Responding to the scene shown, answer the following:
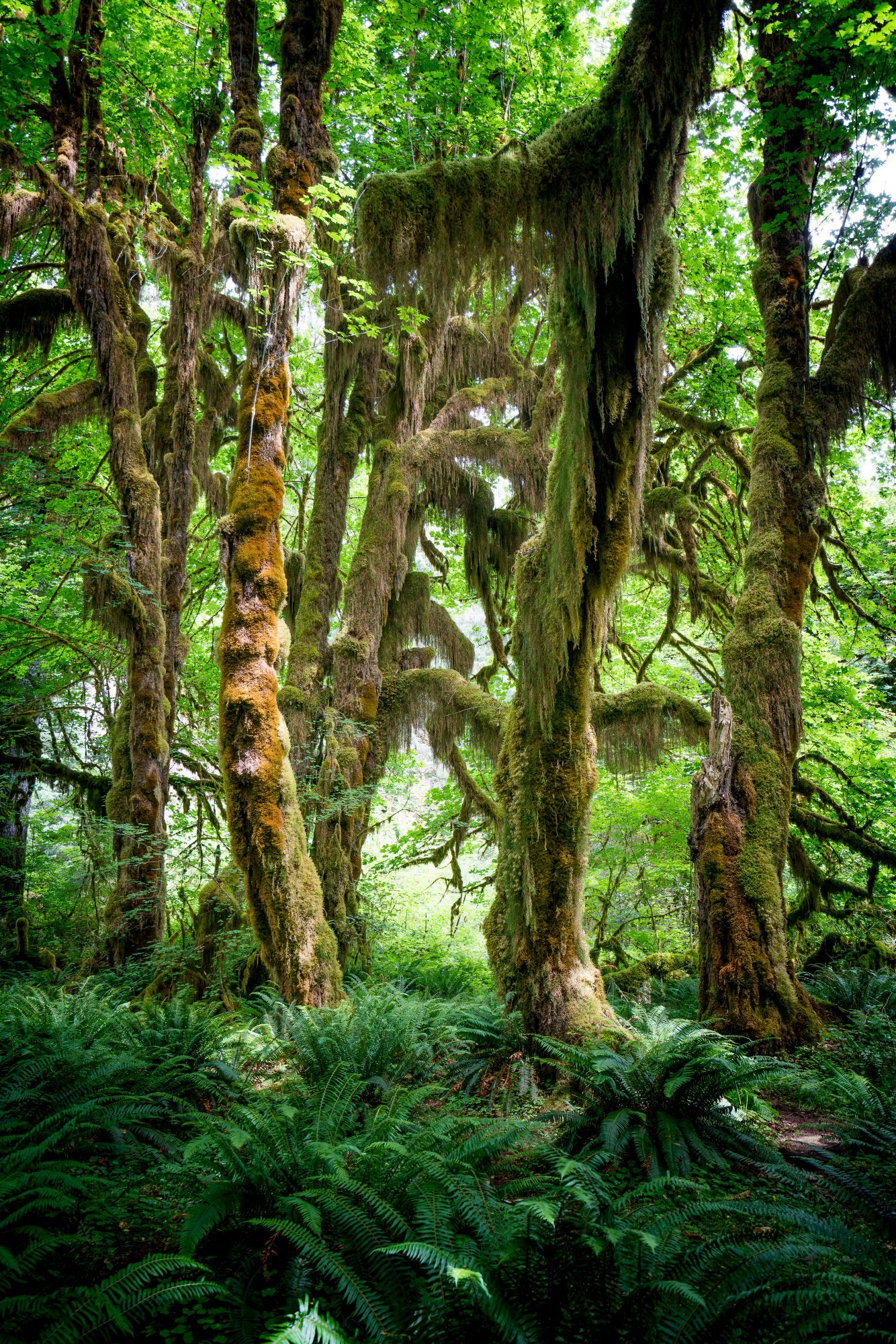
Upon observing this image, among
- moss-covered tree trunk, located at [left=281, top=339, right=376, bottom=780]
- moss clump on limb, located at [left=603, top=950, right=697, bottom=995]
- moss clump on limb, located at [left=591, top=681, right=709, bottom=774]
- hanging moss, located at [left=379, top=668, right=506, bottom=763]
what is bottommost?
moss clump on limb, located at [left=603, top=950, right=697, bottom=995]

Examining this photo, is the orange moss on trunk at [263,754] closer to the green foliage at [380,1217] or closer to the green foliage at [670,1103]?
the green foliage at [380,1217]

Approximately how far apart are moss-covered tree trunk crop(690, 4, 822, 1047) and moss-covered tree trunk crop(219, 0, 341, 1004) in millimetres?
3269

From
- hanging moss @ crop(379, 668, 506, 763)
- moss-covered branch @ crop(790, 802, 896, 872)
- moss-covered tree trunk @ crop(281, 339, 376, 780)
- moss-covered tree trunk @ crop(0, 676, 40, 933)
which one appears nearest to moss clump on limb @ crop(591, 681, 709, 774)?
moss-covered branch @ crop(790, 802, 896, 872)

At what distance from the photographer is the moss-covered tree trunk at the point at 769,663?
5754 mm

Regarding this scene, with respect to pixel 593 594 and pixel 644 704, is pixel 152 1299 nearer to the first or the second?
pixel 593 594

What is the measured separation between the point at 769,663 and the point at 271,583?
4346 mm

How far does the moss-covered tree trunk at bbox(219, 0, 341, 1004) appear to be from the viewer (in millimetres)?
5477

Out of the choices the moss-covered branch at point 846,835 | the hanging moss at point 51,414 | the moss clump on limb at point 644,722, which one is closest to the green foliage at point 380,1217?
the moss clump on limb at point 644,722

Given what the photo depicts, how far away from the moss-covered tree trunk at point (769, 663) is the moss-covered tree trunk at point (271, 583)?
10.7 ft

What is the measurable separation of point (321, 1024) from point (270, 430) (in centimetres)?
475

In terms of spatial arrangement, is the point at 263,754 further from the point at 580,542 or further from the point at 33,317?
the point at 33,317

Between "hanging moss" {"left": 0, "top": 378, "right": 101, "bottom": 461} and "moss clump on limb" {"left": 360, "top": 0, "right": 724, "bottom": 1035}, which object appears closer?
"moss clump on limb" {"left": 360, "top": 0, "right": 724, "bottom": 1035}

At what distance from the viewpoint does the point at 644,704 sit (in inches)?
315

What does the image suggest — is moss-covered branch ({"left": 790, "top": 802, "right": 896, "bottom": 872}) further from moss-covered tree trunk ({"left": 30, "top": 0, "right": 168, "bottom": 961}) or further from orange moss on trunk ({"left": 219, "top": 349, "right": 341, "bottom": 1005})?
moss-covered tree trunk ({"left": 30, "top": 0, "right": 168, "bottom": 961})
